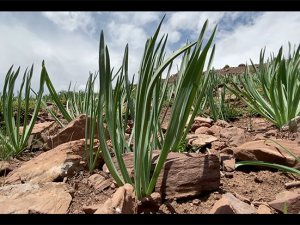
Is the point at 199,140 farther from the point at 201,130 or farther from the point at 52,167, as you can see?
the point at 52,167

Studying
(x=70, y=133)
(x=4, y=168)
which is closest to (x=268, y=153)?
(x=70, y=133)

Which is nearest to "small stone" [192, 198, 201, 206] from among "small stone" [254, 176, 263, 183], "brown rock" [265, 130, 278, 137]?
"small stone" [254, 176, 263, 183]

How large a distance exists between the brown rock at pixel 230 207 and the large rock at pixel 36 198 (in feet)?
1.45

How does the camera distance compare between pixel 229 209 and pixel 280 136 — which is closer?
pixel 229 209

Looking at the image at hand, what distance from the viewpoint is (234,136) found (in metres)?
1.60

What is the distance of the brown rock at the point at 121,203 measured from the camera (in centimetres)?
75

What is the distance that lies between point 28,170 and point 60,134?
380 mm

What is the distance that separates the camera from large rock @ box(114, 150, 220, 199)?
0.97 metres

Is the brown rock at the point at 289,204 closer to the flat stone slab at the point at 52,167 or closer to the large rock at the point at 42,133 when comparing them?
the flat stone slab at the point at 52,167

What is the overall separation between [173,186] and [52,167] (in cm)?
54
